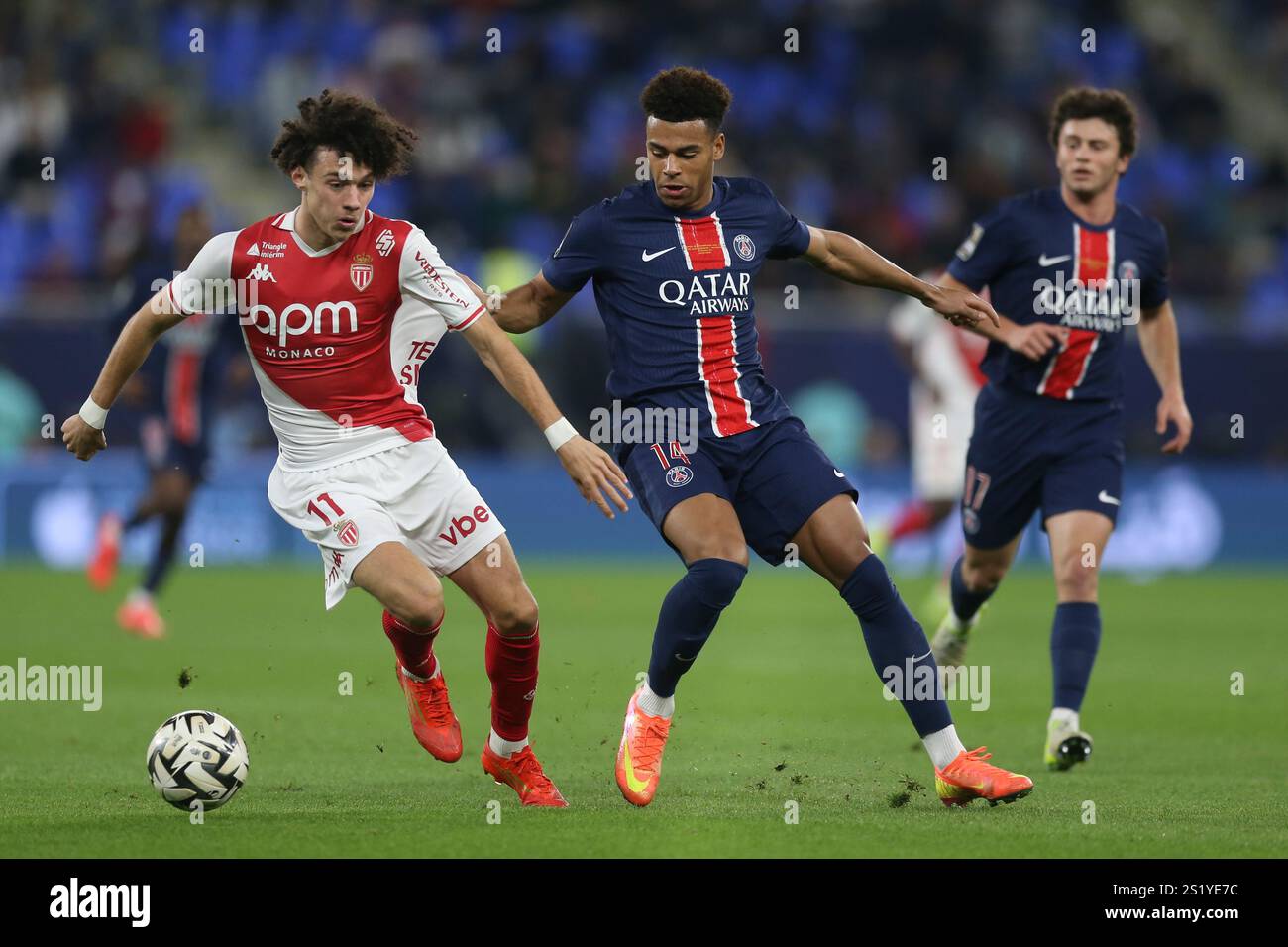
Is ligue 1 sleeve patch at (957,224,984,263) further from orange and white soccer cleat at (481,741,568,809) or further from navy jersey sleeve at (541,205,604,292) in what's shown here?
orange and white soccer cleat at (481,741,568,809)

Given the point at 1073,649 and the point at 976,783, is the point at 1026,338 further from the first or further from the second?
the point at 976,783

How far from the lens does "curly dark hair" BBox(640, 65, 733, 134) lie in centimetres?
686

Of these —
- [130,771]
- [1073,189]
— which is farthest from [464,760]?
[1073,189]

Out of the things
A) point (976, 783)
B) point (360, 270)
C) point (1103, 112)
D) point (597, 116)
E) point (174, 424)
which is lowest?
point (976, 783)

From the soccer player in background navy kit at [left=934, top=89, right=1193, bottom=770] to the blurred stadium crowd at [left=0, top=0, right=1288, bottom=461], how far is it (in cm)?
1025

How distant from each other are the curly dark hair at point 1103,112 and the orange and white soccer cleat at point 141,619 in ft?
22.8

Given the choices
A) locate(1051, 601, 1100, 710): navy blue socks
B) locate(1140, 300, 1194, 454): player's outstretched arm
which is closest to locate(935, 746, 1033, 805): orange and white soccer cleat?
locate(1051, 601, 1100, 710): navy blue socks

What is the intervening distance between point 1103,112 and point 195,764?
186 inches

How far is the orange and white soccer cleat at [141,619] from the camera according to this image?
41.7 feet

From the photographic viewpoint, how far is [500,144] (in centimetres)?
2169

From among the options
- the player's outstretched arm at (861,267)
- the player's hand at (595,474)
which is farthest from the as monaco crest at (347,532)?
the player's outstretched arm at (861,267)

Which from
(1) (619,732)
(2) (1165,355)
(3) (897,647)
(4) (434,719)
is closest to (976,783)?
(3) (897,647)

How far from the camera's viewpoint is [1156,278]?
8664 millimetres

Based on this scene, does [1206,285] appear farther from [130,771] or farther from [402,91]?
[130,771]
